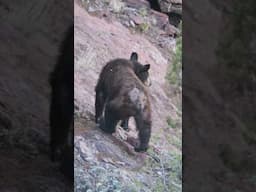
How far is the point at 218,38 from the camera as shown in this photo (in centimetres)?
376

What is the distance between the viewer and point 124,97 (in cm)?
375

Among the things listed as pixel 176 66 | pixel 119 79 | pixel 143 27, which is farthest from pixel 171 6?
pixel 119 79

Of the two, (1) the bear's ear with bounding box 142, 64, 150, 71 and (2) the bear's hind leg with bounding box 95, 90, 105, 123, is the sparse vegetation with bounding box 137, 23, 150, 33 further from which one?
(2) the bear's hind leg with bounding box 95, 90, 105, 123

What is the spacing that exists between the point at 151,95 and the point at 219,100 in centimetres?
37

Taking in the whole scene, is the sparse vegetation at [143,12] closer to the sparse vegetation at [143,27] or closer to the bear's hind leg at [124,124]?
the sparse vegetation at [143,27]

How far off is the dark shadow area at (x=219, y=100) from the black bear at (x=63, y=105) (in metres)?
0.62

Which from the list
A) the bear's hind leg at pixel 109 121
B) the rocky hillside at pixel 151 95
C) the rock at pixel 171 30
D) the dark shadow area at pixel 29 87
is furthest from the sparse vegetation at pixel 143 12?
the bear's hind leg at pixel 109 121

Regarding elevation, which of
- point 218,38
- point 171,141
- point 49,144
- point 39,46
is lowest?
point 49,144

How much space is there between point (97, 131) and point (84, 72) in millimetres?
323

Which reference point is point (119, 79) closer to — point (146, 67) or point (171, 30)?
point (146, 67)

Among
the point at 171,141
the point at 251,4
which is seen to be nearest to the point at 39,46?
the point at 171,141

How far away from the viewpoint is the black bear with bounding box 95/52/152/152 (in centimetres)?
371

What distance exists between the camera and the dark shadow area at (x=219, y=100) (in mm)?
3748

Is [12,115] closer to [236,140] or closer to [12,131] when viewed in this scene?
[12,131]
